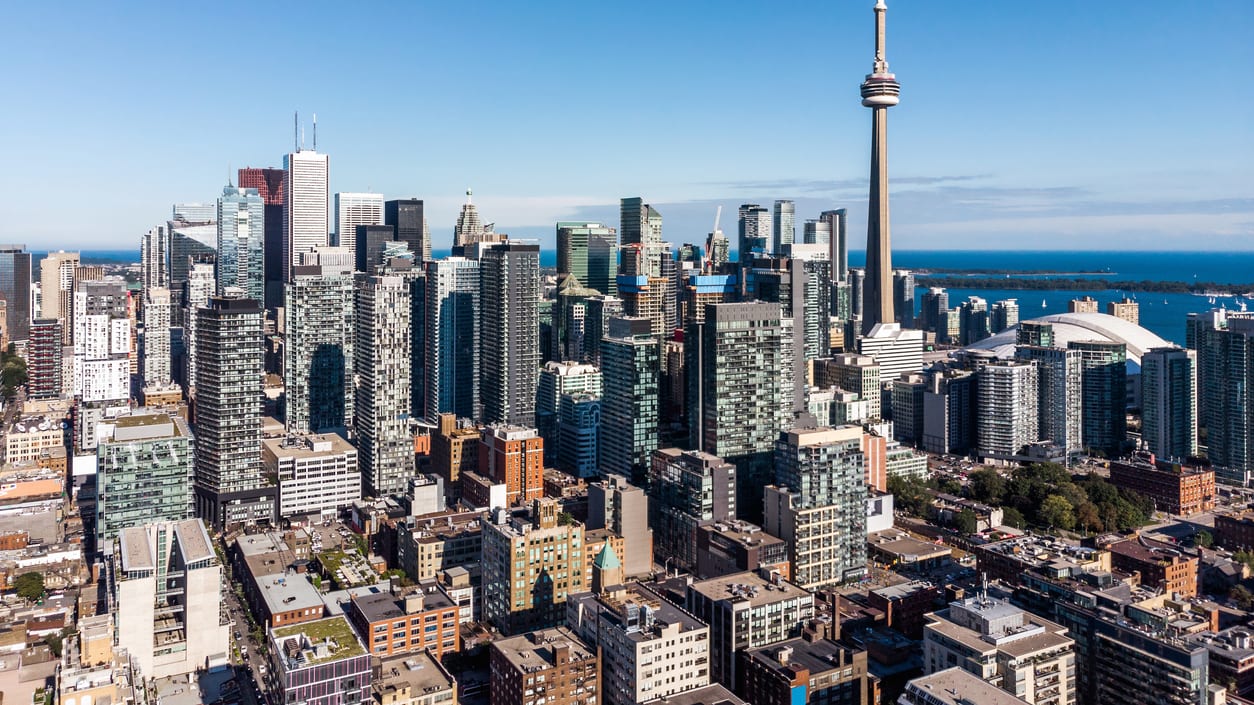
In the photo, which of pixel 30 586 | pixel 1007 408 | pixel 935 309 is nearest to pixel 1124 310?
pixel 935 309

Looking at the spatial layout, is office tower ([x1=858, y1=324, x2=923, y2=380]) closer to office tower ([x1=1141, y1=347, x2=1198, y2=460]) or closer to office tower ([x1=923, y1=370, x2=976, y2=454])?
office tower ([x1=923, y1=370, x2=976, y2=454])

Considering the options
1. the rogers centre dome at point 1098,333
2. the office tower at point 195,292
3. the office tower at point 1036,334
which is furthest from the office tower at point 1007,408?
the office tower at point 195,292

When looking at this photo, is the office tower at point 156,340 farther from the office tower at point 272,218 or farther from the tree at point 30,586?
the tree at point 30,586

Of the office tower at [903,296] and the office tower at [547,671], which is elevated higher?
the office tower at [903,296]

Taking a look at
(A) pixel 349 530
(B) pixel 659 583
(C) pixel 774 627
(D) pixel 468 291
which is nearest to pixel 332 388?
(D) pixel 468 291

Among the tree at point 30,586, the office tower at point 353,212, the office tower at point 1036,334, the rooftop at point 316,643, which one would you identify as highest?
the office tower at point 353,212

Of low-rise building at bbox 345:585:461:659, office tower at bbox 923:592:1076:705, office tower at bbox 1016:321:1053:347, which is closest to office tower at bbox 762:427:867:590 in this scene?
office tower at bbox 923:592:1076:705
